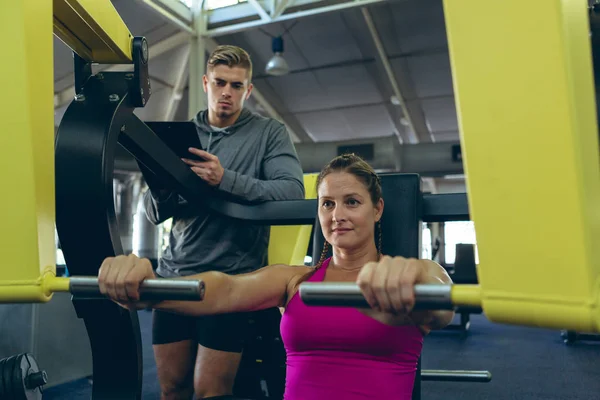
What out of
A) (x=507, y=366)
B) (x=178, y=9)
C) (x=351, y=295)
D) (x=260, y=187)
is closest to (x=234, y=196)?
(x=260, y=187)

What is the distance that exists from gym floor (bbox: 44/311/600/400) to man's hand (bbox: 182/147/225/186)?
72.2 inches

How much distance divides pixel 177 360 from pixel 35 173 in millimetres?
813

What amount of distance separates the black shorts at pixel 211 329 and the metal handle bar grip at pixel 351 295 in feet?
2.46

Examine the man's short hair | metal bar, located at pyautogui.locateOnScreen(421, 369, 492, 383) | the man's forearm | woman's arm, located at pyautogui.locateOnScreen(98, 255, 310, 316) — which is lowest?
metal bar, located at pyautogui.locateOnScreen(421, 369, 492, 383)

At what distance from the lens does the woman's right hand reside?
0.72m

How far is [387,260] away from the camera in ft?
2.17

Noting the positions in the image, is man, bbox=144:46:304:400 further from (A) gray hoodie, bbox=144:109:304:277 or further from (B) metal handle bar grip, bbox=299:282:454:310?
(B) metal handle bar grip, bbox=299:282:454:310

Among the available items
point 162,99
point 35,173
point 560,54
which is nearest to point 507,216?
point 560,54

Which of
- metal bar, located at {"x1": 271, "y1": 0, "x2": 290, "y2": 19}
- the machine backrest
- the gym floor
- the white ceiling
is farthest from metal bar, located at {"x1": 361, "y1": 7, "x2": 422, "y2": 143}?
the gym floor

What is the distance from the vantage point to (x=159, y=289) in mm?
688

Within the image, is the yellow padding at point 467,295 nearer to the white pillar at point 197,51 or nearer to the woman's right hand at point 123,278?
the woman's right hand at point 123,278

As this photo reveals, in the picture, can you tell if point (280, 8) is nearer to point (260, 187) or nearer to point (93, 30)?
point (260, 187)

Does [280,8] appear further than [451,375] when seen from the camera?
Yes

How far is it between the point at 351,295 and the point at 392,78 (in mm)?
6693
